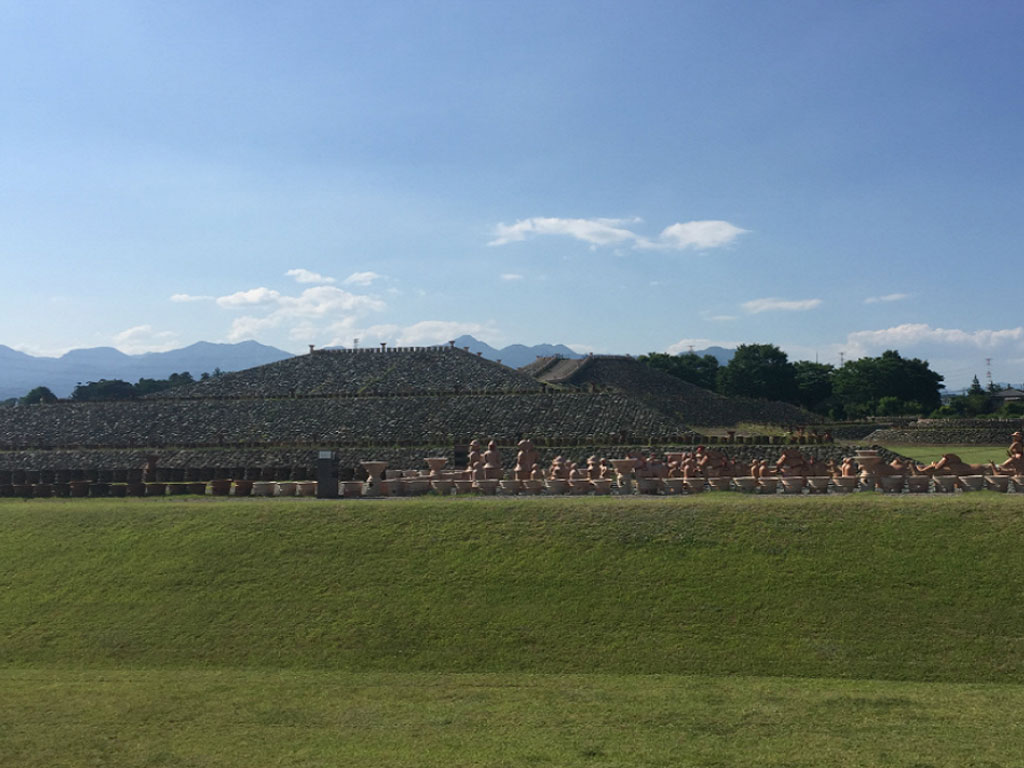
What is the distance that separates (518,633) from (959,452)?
4561 cm

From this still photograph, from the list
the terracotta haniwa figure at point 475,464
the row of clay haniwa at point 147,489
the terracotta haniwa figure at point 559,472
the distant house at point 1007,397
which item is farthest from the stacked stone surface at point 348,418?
the distant house at point 1007,397

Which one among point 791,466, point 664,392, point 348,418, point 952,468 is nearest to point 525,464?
point 791,466

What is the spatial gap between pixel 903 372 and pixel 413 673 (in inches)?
3864

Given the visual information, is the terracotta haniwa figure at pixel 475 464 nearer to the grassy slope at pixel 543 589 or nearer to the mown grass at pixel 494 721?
the grassy slope at pixel 543 589

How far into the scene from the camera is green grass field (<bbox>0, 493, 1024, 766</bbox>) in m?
14.6

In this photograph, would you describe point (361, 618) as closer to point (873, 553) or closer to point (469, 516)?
point (469, 516)

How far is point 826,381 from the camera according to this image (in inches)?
4267

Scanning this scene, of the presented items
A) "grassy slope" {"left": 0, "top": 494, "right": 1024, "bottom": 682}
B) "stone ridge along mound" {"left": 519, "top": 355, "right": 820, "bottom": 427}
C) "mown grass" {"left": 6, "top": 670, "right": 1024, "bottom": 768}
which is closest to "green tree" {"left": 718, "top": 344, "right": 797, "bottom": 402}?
"stone ridge along mound" {"left": 519, "top": 355, "right": 820, "bottom": 427}

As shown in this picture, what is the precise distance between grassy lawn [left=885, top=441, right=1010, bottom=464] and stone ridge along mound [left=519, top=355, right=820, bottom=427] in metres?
15.5

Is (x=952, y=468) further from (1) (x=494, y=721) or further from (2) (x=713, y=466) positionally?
(1) (x=494, y=721)

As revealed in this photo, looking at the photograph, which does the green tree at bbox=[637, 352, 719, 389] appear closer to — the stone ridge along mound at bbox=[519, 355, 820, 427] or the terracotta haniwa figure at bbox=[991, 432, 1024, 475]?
the stone ridge along mound at bbox=[519, 355, 820, 427]

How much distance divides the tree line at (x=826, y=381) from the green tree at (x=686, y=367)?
18 centimetres

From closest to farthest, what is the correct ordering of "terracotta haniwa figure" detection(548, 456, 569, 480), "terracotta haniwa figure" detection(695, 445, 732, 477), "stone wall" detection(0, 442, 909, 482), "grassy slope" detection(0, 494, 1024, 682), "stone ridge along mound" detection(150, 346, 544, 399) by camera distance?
"grassy slope" detection(0, 494, 1024, 682), "terracotta haniwa figure" detection(695, 445, 732, 477), "terracotta haniwa figure" detection(548, 456, 569, 480), "stone wall" detection(0, 442, 909, 482), "stone ridge along mound" detection(150, 346, 544, 399)

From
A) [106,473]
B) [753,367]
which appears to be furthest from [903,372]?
[106,473]
